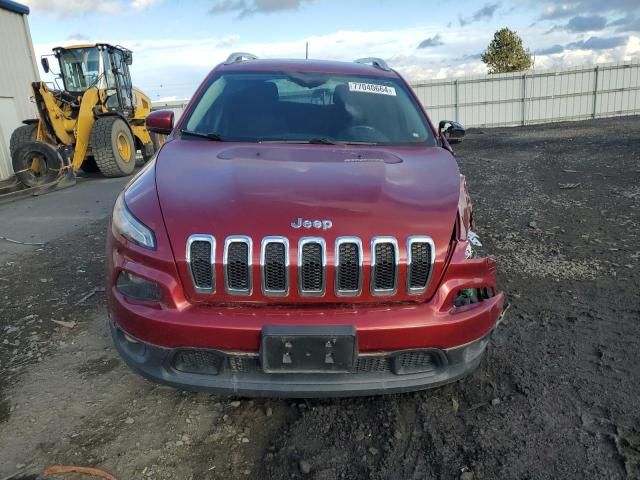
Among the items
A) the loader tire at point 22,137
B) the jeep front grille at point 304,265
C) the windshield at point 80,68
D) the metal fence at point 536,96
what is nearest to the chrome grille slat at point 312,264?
the jeep front grille at point 304,265

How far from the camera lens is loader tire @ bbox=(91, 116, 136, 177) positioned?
10.6m

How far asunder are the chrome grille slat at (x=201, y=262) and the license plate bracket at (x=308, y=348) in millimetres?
318

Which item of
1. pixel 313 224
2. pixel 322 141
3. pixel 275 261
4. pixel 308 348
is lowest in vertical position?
pixel 308 348

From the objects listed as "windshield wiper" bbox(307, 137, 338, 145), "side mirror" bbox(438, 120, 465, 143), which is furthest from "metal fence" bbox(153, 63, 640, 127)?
"windshield wiper" bbox(307, 137, 338, 145)

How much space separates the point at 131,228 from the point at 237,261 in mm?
567

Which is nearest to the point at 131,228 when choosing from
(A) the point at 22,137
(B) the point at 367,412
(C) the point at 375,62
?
(B) the point at 367,412

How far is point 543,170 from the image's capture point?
9.09 meters

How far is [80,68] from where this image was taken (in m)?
12.0

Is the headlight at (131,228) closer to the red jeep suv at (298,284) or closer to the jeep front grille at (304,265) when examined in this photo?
the red jeep suv at (298,284)

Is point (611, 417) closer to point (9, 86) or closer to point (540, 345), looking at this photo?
point (540, 345)

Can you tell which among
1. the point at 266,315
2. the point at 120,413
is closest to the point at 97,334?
the point at 120,413

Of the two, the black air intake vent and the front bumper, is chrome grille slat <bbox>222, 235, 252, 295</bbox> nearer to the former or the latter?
the black air intake vent

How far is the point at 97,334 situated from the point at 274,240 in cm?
198

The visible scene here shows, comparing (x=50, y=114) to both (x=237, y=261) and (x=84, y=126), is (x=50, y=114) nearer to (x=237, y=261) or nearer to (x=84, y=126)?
(x=84, y=126)
